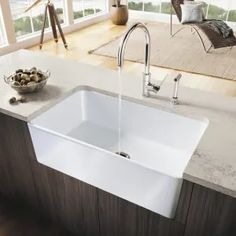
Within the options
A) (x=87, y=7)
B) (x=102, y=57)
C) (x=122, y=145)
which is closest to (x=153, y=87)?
(x=122, y=145)

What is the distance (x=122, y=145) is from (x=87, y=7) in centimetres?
476

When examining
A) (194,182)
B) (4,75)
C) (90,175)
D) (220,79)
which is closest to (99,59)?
(220,79)

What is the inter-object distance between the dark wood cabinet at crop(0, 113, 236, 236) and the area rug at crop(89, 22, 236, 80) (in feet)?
8.78

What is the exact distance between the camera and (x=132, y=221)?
1.14 meters

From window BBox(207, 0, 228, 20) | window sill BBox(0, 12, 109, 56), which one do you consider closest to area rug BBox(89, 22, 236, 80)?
window BBox(207, 0, 228, 20)

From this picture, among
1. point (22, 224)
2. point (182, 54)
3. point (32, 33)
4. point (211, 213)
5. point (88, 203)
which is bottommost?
point (22, 224)

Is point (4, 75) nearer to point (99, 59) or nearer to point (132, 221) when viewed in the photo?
point (132, 221)

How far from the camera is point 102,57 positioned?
3949 millimetres

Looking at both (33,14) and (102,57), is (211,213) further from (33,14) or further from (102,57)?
(33,14)

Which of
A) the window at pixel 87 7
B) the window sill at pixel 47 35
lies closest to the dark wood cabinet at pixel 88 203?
the window sill at pixel 47 35

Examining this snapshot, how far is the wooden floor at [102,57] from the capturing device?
3.19m

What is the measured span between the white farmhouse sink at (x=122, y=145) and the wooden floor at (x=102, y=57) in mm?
1942

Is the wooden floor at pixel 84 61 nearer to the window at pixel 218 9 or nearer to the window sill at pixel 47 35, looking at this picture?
the window sill at pixel 47 35

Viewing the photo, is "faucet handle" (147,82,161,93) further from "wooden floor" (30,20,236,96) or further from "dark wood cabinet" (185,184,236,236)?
"wooden floor" (30,20,236,96)
